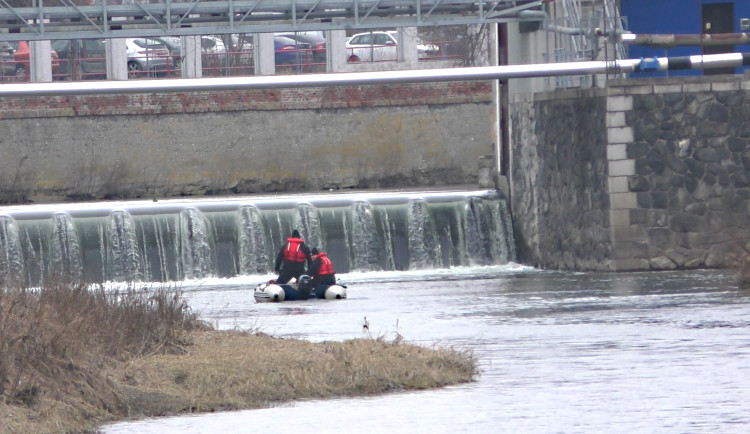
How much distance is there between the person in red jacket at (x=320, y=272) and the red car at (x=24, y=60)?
2292 centimetres

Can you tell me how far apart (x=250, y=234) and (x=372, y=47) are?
16.6 metres

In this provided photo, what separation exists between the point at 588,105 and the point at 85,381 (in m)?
17.0

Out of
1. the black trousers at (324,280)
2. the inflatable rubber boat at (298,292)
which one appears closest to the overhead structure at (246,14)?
the black trousers at (324,280)

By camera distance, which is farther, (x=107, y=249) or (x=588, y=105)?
(x=107, y=249)

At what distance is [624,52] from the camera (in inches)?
1246

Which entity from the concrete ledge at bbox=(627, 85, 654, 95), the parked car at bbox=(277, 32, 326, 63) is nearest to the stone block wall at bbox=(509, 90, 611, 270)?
the concrete ledge at bbox=(627, 85, 654, 95)

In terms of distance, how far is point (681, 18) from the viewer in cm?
3506

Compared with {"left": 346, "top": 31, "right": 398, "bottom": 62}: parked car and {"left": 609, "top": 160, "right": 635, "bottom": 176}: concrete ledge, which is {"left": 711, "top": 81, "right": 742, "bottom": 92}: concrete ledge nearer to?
{"left": 609, "top": 160, "right": 635, "bottom": 176}: concrete ledge

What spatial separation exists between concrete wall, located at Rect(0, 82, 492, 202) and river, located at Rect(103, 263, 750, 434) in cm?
1479

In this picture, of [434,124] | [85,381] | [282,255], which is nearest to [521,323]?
[282,255]

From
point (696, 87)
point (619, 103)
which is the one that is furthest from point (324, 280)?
point (696, 87)

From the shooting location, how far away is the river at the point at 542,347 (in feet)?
43.4

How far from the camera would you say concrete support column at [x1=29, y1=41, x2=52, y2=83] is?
46188mm

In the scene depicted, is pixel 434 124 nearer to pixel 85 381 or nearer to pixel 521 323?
pixel 521 323
